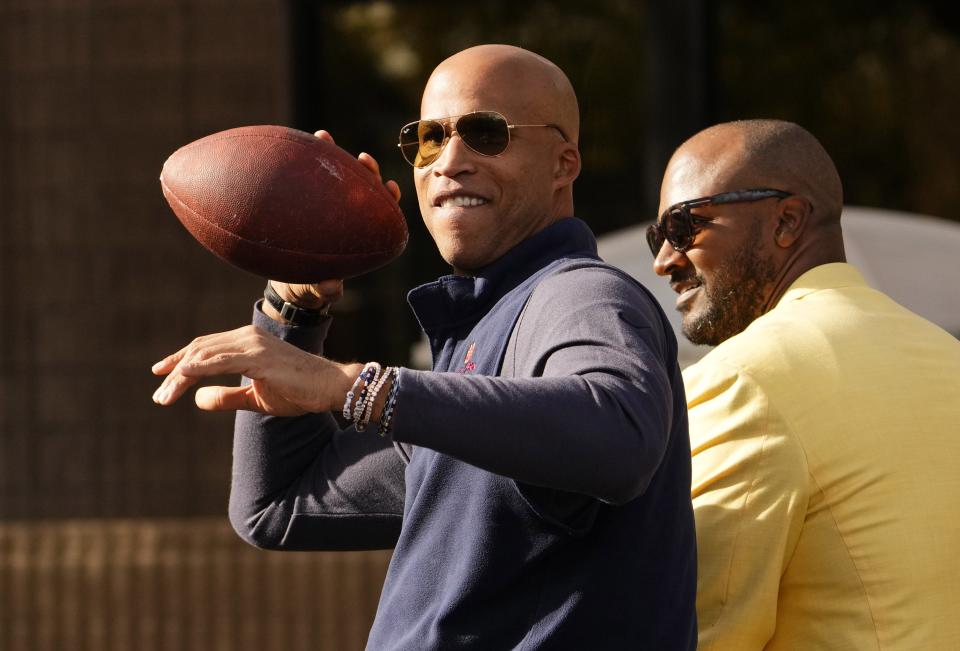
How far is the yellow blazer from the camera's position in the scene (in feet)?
8.72

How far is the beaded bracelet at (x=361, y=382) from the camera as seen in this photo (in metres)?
2.07

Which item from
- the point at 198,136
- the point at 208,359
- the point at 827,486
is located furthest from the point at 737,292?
the point at 198,136

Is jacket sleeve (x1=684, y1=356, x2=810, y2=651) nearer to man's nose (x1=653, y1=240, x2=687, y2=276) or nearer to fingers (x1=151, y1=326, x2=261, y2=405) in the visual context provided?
man's nose (x1=653, y1=240, x2=687, y2=276)

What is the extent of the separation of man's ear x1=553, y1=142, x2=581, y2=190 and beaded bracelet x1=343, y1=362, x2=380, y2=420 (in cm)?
77

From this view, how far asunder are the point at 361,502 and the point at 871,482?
0.97m

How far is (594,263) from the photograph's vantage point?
241 centimetres

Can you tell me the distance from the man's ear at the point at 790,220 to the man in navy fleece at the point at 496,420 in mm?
687

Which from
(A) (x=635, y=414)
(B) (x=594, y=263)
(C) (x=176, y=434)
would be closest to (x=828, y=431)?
(B) (x=594, y=263)

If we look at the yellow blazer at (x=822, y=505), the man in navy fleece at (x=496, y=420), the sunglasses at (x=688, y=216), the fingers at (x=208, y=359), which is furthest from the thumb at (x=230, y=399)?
the sunglasses at (x=688, y=216)

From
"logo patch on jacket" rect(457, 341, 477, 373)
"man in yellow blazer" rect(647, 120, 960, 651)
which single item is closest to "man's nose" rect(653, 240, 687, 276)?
"man in yellow blazer" rect(647, 120, 960, 651)

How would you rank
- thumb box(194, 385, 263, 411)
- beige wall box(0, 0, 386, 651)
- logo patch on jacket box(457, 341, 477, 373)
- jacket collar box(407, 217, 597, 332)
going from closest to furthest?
thumb box(194, 385, 263, 411) → logo patch on jacket box(457, 341, 477, 373) → jacket collar box(407, 217, 597, 332) → beige wall box(0, 0, 386, 651)

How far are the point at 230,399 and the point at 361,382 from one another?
0.98 feet

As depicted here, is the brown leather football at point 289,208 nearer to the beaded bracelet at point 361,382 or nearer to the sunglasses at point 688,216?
the beaded bracelet at point 361,382

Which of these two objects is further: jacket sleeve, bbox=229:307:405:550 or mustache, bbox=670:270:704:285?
mustache, bbox=670:270:704:285
